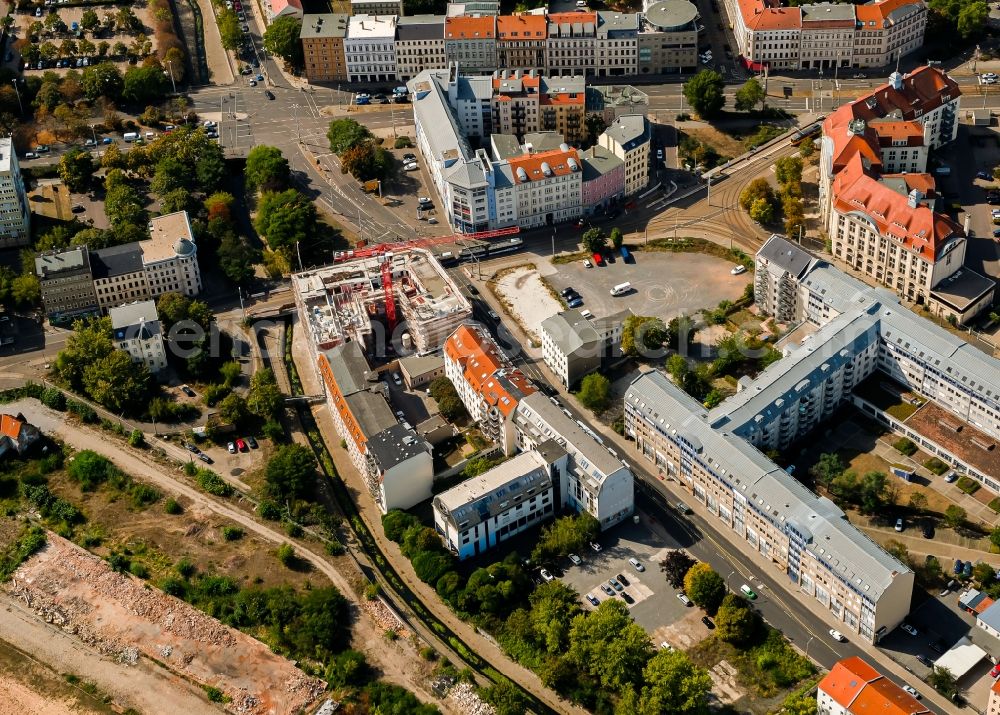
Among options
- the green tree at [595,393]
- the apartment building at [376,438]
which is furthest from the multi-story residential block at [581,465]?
the apartment building at [376,438]

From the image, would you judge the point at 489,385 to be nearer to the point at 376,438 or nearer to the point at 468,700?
the point at 376,438

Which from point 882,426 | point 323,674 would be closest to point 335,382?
point 323,674

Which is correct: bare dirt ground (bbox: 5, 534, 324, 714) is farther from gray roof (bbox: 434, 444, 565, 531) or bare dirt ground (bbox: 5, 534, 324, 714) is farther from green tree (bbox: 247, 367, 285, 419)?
green tree (bbox: 247, 367, 285, 419)

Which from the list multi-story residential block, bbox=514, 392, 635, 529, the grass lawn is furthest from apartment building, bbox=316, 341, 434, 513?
the grass lawn

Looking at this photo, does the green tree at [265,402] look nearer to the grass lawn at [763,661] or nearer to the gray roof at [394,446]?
the gray roof at [394,446]

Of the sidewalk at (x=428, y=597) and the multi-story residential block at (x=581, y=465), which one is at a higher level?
the multi-story residential block at (x=581, y=465)

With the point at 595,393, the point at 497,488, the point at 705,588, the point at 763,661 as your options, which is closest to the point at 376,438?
the point at 497,488

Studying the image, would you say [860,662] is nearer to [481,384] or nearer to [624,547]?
[624,547]

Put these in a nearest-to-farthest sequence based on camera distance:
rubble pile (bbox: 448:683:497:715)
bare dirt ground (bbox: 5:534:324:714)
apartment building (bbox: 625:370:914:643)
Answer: rubble pile (bbox: 448:683:497:715)
apartment building (bbox: 625:370:914:643)
bare dirt ground (bbox: 5:534:324:714)
